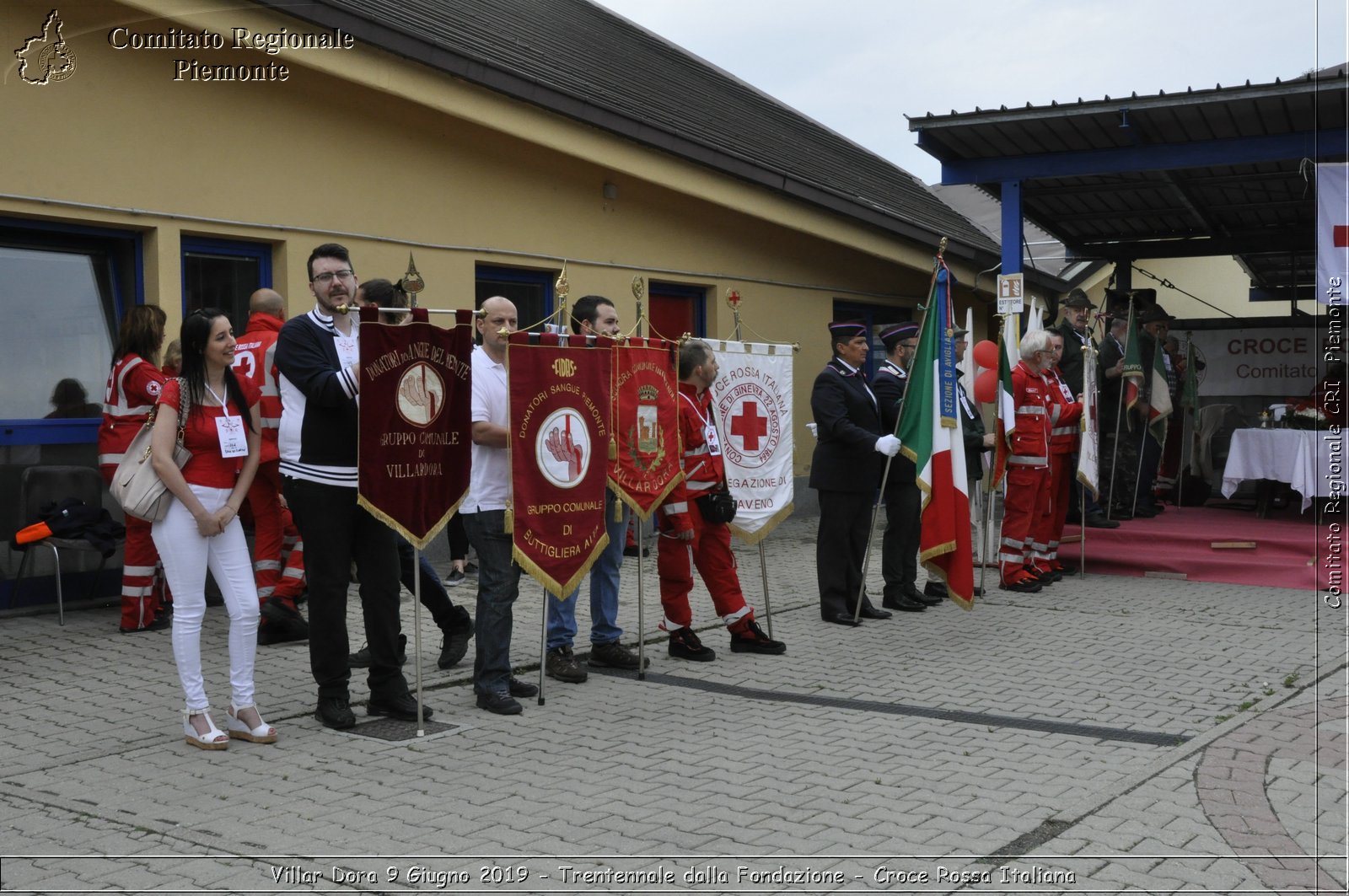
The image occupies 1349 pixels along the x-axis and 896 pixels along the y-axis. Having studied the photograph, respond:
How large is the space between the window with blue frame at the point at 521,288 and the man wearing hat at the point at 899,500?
3.76 metres

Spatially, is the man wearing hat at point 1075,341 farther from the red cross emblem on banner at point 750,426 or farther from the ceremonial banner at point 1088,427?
the red cross emblem on banner at point 750,426

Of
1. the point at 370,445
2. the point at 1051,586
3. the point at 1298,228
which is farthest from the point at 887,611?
the point at 1298,228

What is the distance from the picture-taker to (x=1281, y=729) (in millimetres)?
6082

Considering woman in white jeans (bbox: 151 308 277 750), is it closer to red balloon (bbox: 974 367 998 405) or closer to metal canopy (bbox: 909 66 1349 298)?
red balloon (bbox: 974 367 998 405)

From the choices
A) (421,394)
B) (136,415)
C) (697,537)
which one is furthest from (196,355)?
(697,537)

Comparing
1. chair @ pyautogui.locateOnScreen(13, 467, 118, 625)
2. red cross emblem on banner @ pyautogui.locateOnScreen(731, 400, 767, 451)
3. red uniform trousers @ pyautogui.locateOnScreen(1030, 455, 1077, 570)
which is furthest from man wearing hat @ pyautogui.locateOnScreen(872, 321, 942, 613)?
chair @ pyautogui.locateOnScreen(13, 467, 118, 625)

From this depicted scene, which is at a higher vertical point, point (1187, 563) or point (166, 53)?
point (166, 53)

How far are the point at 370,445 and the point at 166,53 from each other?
16.1 ft

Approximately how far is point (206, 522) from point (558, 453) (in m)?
1.72

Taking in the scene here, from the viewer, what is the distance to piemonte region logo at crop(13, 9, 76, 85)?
8273 mm

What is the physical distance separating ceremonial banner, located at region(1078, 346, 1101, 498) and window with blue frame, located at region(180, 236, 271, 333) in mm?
6871

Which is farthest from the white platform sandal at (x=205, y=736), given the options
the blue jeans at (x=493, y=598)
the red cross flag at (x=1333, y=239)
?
the red cross flag at (x=1333, y=239)

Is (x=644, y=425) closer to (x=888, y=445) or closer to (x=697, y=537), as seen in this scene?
(x=697, y=537)

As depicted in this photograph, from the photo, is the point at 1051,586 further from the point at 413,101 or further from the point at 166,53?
the point at 166,53
